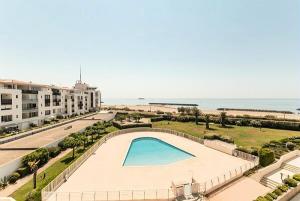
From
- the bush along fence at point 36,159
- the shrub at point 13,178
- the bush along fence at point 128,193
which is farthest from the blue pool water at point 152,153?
the shrub at point 13,178

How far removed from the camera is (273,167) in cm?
2469

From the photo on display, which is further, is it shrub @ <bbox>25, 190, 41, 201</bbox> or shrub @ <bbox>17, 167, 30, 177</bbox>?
shrub @ <bbox>17, 167, 30, 177</bbox>

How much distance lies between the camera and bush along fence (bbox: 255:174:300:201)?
1798 centimetres

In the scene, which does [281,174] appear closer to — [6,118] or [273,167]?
[273,167]

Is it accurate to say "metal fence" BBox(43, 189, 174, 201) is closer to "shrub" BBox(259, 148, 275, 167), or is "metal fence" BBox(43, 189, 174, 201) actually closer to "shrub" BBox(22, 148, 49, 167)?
"shrub" BBox(22, 148, 49, 167)

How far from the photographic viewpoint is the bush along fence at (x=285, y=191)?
708 inches

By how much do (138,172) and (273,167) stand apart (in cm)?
1432

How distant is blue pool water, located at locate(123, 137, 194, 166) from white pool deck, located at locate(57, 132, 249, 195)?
47.0 inches

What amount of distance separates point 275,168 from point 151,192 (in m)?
14.7

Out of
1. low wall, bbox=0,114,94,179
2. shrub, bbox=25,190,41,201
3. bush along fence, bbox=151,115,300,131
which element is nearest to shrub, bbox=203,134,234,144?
bush along fence, bbox=151,115,300,131

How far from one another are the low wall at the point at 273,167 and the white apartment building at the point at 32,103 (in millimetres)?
42720

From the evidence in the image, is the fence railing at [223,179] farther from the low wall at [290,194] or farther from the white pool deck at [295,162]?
the low wall at [290,194]

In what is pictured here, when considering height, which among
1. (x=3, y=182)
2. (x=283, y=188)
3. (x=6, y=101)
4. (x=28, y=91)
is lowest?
(x=3, y=182)

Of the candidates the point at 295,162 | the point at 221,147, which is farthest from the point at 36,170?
the point at 295,162
